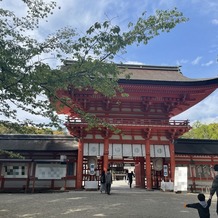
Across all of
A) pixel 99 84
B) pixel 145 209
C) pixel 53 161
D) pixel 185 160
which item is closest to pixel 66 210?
pixel 145 209

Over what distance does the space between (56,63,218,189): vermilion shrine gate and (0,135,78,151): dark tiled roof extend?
2169mm

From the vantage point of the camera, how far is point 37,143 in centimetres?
1861

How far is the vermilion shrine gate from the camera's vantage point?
1619 centimetres

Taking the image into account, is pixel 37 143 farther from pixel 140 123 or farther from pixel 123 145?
pixel 140 123

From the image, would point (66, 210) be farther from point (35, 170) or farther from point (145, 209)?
point (35, 170)

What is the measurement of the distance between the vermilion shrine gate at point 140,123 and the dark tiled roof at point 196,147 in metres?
2.26

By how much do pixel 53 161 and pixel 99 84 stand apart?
1048 centimetres

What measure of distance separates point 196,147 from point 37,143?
541 inches

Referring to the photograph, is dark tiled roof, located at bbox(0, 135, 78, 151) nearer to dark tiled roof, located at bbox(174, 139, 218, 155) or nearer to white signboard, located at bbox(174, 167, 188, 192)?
white signboard, located at bbox(174, 167, 188, 192)

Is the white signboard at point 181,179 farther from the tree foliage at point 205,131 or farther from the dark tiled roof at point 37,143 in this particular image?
the tree foliage at point 205,131

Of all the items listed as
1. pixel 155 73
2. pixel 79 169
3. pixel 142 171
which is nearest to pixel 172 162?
pixel 142 171

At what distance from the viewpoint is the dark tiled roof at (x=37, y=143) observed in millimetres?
17562

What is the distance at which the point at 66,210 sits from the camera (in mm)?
8812

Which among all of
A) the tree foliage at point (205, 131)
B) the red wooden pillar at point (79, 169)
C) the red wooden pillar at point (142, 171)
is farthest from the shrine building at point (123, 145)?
the tree foliage at point (205, 131)
